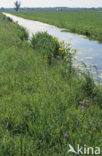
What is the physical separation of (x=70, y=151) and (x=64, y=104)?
1.14m

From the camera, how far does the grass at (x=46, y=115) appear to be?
2.49 metres

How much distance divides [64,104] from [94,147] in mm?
1157

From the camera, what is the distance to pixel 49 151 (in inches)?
97.5

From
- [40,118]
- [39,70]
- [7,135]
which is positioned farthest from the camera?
[39,70]

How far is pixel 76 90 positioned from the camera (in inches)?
162

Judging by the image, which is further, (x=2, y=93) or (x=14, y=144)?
(x=2, y=93)

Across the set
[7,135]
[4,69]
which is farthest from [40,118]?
[4,69]

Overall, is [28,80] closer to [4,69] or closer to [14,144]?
[4,69]

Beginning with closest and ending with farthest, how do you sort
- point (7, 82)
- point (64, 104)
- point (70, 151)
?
point (70, 151)
point (64, 104)
point (7, 82)

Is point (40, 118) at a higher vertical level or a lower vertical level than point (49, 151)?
higher

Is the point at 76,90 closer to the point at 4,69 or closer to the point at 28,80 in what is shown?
the point at 28,80

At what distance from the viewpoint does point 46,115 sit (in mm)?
3020

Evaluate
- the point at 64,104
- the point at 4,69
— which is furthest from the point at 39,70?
the point at 64,104

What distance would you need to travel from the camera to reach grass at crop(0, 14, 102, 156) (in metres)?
2.49
